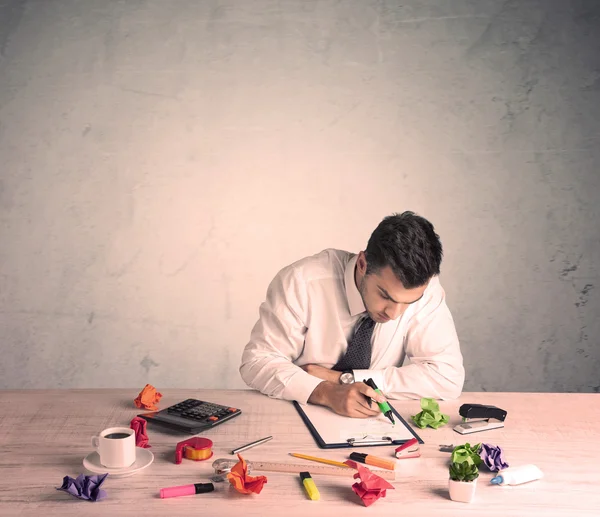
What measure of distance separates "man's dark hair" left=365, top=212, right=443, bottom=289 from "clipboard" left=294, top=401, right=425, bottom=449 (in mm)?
433

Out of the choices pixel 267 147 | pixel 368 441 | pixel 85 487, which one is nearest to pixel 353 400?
pixel 368 441

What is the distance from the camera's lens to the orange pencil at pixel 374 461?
177 cm

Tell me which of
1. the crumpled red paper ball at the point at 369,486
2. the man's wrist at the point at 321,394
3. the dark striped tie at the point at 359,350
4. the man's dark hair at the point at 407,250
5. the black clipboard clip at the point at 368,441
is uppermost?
the man's dark hair at the point at 407,250

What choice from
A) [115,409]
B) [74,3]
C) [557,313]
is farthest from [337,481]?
[74,3]

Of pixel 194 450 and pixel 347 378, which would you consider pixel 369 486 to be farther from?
pixel 347 378

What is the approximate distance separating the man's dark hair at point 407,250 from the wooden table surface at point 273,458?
0.40m

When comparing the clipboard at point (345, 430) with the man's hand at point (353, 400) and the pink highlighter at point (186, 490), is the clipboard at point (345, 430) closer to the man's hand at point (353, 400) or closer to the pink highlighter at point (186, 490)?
the man's hand at point (353, 400)

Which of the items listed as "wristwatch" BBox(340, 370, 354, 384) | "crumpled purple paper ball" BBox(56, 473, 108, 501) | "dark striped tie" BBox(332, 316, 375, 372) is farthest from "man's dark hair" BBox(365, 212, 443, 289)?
"crumpled purple paper ball" BBox(56, 473, 108, 501)

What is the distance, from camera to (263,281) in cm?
429

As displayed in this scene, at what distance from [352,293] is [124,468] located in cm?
114

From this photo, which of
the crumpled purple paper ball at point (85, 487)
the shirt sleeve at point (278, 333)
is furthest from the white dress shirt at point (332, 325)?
the crumpled purple paper ball at point (85, 487)

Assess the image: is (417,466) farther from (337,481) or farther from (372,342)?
(372,342)

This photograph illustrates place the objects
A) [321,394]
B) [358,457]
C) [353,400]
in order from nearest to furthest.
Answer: [358,457]
[353,400]
[321,394]

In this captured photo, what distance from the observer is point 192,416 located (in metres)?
2.06
